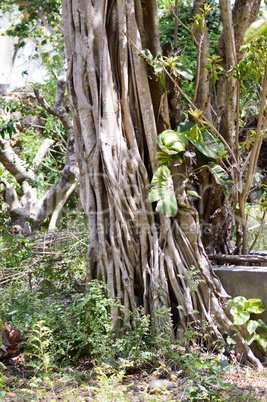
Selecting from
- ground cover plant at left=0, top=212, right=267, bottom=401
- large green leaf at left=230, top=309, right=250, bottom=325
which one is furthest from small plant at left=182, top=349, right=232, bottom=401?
large green leaf at left=230, top=309, right=250, bottom=325

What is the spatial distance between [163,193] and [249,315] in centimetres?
109

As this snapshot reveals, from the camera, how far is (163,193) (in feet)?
9.86

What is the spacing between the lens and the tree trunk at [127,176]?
3098mm

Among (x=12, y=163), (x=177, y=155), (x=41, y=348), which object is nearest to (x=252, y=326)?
(x=177, y=155)

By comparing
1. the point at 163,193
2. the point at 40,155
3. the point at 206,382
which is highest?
the point at 40,155

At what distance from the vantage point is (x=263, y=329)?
120 inches

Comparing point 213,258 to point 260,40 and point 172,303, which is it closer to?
point 172,303

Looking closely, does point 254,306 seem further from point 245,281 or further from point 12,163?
point 12,163

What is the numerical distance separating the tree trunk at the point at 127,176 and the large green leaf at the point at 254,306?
0.18 m

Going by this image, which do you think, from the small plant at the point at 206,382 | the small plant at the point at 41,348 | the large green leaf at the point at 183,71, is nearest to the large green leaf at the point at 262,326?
the small plant at the point at 206,382

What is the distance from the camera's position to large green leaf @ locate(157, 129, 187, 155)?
309cm

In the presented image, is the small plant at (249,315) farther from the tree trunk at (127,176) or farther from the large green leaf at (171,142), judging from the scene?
the large green leaf at (171,142)

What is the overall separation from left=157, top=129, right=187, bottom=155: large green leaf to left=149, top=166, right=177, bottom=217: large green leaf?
146mm

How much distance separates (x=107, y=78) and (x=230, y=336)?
219 cm
